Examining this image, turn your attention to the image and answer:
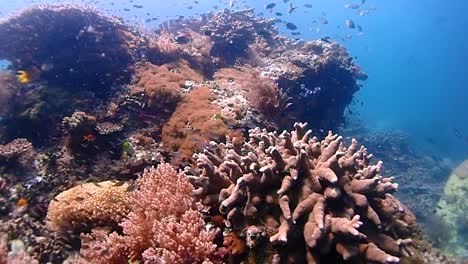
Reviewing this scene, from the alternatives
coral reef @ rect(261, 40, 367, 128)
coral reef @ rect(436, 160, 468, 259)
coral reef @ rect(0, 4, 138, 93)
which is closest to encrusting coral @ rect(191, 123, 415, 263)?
coral reef @ rect(261, 40, 367, 128)

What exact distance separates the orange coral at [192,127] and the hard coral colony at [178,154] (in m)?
0.04

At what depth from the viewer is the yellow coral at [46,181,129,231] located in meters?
4.82

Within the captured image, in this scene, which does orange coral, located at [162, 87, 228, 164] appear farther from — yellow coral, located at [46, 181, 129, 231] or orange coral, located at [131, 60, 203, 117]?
yellow coral, located at [46, 181, 129, 231]

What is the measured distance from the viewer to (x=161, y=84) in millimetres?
8648

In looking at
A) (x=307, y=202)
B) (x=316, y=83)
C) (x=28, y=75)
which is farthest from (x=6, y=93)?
(x=307, y=202)

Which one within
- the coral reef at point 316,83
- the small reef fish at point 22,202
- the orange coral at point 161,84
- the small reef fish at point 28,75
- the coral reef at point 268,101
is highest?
the coral reef at point 316,83

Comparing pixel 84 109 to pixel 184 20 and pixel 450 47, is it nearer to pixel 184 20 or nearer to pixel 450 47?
pixel 184 20

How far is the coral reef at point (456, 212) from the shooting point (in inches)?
542

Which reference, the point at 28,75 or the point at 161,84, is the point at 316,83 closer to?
the point at 161,84

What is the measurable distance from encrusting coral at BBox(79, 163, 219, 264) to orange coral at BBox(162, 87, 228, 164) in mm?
1798

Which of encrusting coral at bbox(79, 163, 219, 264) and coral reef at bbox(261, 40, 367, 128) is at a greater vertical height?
coral reef at bbox(261, 40, 367, 128)

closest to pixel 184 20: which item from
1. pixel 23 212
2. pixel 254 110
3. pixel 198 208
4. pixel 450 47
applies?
pixel 254 110

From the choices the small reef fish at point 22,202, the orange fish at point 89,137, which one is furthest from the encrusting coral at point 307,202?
the orange fish at point 89,137

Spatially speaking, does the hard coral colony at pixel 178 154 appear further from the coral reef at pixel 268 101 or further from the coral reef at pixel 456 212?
the coral reef at pixel 456 212
